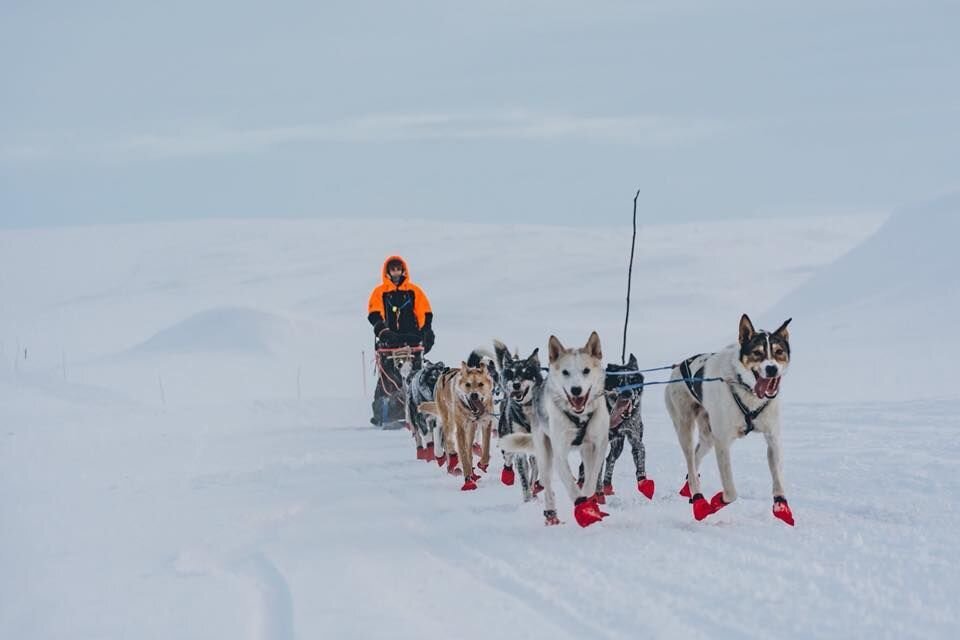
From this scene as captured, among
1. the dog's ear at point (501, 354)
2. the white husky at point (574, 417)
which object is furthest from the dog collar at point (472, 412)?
the white husky at point (574, 417)

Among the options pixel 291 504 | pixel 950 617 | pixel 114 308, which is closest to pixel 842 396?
pixel 291 504

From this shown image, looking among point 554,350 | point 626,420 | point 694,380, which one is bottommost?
point 626,420

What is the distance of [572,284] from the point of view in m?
39.7

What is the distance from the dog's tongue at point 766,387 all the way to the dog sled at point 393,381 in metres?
5.33

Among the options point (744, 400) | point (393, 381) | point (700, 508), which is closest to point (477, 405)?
point (700, 508)

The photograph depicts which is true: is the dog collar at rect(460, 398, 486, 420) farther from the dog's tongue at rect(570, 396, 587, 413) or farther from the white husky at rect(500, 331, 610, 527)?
the dog's tongue at rect(570, 396, 587, 413)

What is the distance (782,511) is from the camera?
18.7ft

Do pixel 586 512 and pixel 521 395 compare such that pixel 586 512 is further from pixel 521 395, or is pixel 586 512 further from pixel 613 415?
pixel 521 395

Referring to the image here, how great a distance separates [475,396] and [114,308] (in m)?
37.9

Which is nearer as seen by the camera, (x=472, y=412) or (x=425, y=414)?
(x=472, y=412)

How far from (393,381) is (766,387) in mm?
6368

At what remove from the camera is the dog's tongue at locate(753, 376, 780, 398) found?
578 centimetres

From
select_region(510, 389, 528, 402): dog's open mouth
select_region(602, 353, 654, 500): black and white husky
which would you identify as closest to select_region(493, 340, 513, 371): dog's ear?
select_region(510, 389, 528, 402): dog's open mouth

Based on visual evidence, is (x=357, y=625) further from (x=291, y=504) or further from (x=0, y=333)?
(x=0, y=333)
